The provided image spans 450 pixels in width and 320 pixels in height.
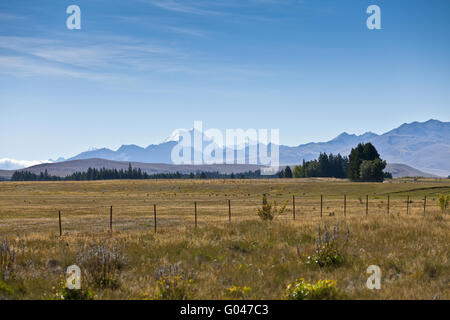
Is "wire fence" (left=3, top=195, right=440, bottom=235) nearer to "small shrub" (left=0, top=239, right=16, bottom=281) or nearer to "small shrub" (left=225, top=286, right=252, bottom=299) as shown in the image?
"small shrub" (left=0, top=239, right=16, bottom=281)

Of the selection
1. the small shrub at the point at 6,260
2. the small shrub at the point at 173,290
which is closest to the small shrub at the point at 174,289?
the small shrub at the point at 173,290

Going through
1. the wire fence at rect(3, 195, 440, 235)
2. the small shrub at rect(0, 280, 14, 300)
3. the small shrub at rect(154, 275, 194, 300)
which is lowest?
the wire fence at rect(3, 195, 440, 235)

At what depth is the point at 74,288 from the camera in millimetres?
12586

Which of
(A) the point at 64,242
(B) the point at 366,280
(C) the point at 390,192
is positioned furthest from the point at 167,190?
(B) the point at 366,280

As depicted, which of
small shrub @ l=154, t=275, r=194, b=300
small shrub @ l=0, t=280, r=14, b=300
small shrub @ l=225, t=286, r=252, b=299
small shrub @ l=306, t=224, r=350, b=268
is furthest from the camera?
small shrub @ l=306, t=224, r=350, b=268

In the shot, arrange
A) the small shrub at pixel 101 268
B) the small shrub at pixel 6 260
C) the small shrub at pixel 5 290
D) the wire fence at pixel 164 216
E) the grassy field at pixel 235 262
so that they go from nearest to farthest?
the grassy field at pixel 235 262 < the small shrub at pixel 5 290 < the small shrub at pixel 101 268 < the small shrub at pixel 6 260 < the wire fence at pixel 164 216

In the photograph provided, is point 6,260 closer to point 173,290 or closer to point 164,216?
point 173,290

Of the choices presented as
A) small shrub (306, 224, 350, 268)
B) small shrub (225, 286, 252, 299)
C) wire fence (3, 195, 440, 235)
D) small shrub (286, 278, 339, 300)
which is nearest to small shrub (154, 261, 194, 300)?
small shrub (225, 286, 252, 299)

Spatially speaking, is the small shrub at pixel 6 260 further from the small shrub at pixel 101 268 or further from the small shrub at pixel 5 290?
the small shrub at pixel 101 268

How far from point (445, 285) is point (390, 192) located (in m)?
89.0

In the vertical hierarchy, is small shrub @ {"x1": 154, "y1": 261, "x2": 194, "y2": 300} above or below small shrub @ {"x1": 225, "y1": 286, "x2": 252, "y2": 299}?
above

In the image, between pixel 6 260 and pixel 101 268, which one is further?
pixel 6 260

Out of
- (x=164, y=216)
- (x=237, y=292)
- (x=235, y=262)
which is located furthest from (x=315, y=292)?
(x=164, y=216)
